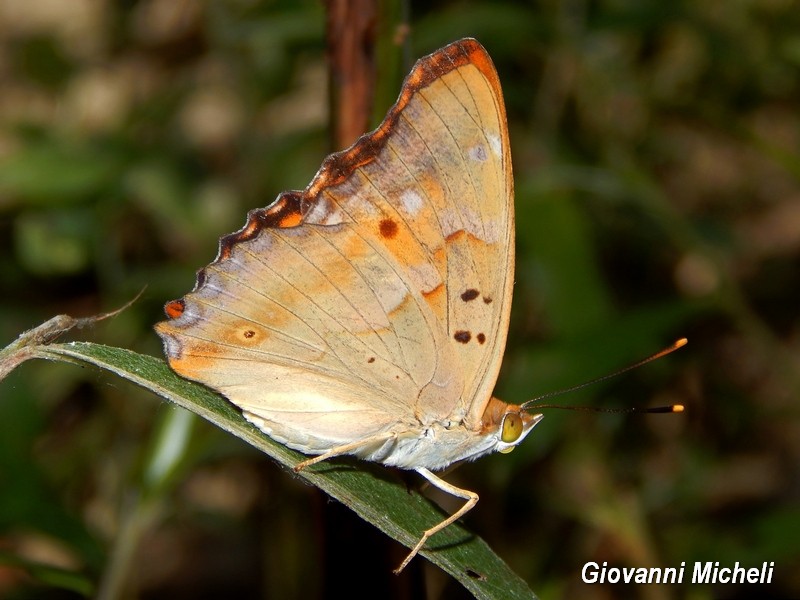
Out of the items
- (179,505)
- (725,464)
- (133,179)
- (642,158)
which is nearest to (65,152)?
(133,179)

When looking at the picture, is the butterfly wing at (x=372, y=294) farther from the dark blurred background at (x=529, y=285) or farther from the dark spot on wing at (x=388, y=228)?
the dark blurred background at (x=529, y=285)

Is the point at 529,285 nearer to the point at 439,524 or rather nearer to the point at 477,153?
the point at 477,153

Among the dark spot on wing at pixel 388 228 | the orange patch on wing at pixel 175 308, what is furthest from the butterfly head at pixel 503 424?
the orange patch on wing at pixel 175 308

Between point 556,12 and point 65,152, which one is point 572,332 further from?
point 65,152

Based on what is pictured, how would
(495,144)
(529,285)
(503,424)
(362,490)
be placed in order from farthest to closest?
(529,285) < (503,424) < (495,144) < (362,490)

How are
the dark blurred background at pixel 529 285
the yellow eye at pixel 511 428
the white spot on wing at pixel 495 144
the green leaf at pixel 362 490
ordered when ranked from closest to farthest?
the green leaf at pixel 362 490, the white spot on wing at pixel 495 144, the yellow eye at pixel 511 428, the dark blurred background at pixel 529 285

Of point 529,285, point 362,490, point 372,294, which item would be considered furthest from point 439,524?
point 529,285
